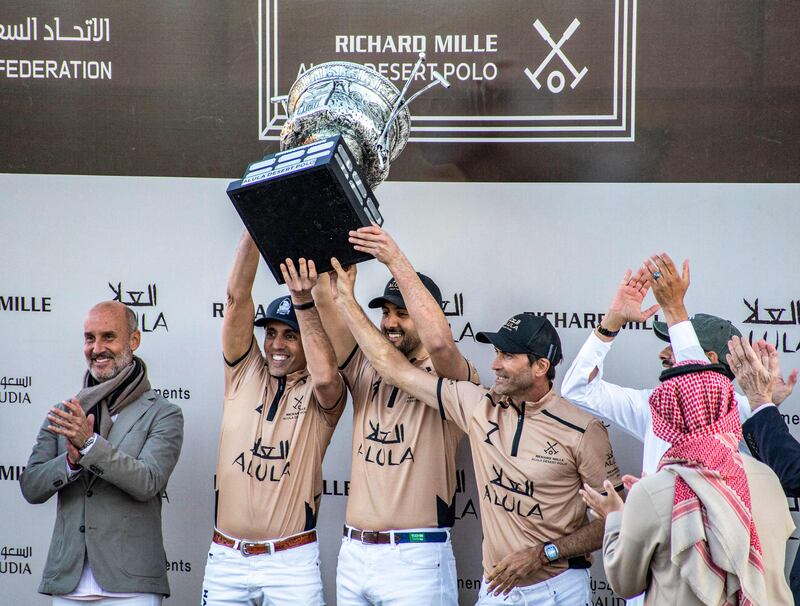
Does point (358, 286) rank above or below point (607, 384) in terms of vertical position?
above

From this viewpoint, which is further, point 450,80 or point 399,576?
point 450,80

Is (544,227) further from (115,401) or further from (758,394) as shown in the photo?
(115,401)

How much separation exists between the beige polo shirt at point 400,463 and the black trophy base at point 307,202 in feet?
1.96

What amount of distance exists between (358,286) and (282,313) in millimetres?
448

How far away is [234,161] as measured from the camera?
13.4ft

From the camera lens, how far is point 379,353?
349 cm

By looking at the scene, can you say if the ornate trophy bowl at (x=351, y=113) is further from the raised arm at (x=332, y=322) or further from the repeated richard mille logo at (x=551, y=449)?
the repeated richard mille logo at (x=551, y=449)

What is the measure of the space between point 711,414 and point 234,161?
Result: 2.40 meters

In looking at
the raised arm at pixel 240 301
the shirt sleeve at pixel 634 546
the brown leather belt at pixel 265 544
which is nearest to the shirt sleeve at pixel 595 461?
the shirt sleeve at pixel 634 546

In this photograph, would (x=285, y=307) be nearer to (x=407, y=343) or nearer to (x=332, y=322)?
(x=332, y=322)

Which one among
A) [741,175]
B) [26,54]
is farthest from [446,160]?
[26,54]

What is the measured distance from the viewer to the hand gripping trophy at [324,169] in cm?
308

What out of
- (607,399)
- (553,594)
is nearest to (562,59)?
(607,399)

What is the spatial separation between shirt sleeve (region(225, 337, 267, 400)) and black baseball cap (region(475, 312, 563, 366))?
90cm
